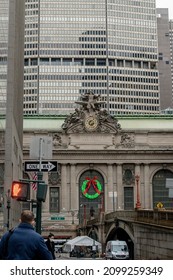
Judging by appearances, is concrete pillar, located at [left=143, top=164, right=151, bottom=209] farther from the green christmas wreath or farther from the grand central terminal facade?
the green christmas wreath

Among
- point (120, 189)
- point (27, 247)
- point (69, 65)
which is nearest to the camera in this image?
point (27, 247)

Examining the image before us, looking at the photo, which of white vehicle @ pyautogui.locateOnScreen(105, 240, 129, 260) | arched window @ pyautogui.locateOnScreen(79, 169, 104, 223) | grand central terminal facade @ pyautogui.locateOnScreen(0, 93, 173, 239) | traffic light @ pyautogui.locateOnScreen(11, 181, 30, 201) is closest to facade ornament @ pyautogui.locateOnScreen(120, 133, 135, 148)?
grand central terminal facade @ pyautogui.locateOnScreen(0, 93, 173, 239)

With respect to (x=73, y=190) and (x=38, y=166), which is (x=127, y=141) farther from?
(x=38, y=166)

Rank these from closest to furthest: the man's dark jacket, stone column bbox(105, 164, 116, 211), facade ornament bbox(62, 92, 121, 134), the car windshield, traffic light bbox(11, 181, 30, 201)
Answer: the man's dark jacket < traffic light bbox(11, 181, 30, 201) < the car windshield < stone column bbox(105, 164, 116, 211) < facade ornament bbox(62, 92, 121, 134)

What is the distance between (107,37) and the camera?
19950 cm

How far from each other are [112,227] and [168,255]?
115ft

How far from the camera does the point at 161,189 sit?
102750 millimetres

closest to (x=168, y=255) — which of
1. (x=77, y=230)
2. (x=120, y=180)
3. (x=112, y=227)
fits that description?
(x=112, y=227)

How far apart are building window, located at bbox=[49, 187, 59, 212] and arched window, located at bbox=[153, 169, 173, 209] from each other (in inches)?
745

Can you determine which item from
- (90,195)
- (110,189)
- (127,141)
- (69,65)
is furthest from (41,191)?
(69,65)

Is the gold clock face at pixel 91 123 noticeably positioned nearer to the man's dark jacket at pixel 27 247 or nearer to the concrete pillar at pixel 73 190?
the concrete pillar at pixel 73 190

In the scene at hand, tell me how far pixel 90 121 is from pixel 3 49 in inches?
2003

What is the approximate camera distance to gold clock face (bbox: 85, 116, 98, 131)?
337 feet

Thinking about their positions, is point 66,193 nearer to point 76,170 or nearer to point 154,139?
point 76,170
